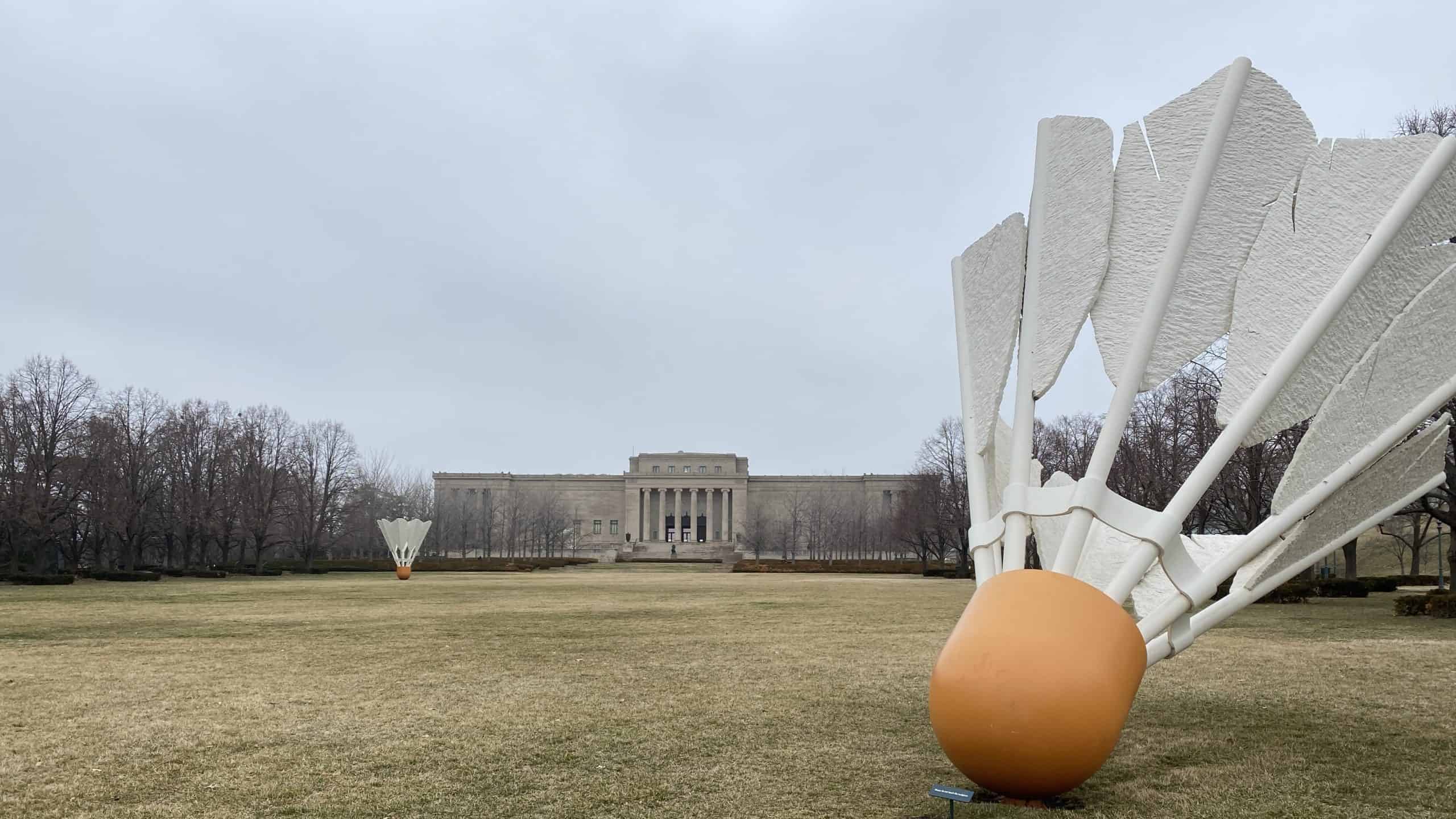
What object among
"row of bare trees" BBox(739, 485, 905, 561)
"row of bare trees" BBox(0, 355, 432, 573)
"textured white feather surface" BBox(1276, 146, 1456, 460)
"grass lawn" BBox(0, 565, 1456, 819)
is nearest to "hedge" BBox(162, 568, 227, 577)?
"row of bare trees" BBox(0, 355, 432, 573)

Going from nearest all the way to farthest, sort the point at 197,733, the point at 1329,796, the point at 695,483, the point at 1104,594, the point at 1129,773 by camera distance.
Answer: the point at 1104,594, the point at 1329,796, the point at 1129,773, the point at 197,733, the point at 695,483

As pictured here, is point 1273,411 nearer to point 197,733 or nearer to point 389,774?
point 389,774

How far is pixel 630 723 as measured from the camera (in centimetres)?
628

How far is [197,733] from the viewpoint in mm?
5922

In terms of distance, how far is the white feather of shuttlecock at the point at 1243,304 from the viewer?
4387mm

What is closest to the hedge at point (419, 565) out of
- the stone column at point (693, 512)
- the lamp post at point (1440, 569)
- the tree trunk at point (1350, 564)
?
the tree trunk at point (1350, 564)

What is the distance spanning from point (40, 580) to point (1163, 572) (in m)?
31.4

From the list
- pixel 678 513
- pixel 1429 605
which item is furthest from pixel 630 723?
pixel 678 513

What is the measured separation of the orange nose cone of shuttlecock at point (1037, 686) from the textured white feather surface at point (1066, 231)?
117 cm

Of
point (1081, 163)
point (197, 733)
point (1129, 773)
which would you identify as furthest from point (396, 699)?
point (1081, 163)

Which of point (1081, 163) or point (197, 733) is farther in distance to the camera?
point (197, 733)

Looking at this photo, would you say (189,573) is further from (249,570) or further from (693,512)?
(693,512)

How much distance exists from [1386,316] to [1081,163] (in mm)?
1609

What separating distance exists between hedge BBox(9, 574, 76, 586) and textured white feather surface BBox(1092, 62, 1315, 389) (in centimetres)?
3156
